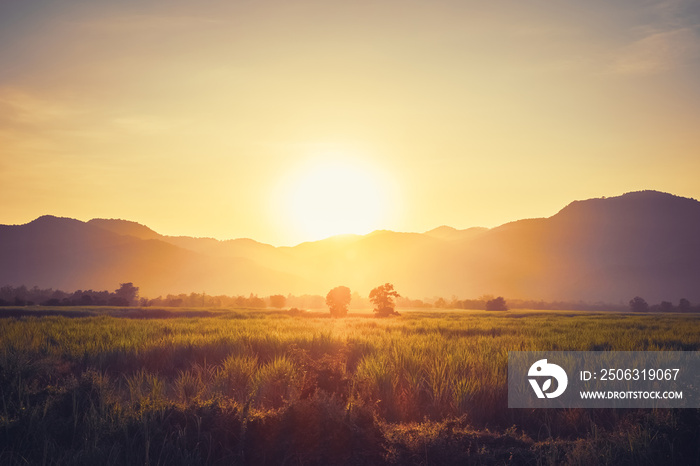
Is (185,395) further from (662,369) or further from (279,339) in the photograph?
(662,369)

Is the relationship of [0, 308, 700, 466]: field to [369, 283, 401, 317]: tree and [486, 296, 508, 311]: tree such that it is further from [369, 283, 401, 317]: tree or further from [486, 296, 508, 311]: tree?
[486, 296, 508, 311]: tree

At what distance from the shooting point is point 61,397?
687 cm

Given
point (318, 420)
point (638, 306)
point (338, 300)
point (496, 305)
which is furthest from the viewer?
point (496, 305)

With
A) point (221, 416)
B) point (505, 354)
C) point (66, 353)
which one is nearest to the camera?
point (221, 416)

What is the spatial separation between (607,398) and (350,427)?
5.66 meters

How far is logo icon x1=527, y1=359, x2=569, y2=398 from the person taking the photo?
8451mm

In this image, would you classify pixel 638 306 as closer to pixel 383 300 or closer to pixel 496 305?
pixel 496 305

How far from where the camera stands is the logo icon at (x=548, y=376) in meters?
8.45

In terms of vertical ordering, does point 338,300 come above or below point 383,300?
below

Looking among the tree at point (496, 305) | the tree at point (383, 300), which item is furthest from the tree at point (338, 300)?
the tree at point (496, 305)

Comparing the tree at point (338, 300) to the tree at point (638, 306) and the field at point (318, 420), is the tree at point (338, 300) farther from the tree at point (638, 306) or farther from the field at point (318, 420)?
the tree at point (638, 306)

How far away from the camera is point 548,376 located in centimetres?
909

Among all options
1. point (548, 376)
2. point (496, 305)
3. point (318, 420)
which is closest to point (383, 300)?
point (496, 305)

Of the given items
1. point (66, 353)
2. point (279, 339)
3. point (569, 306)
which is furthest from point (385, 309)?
point (569, 306)
